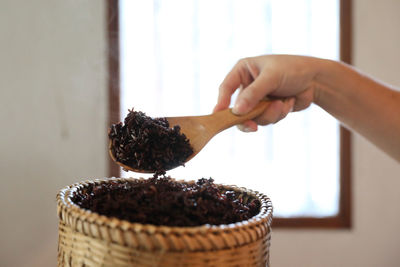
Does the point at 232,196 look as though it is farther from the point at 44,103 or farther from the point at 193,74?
the point at 44,103

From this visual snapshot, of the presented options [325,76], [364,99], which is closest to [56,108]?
[325,76]

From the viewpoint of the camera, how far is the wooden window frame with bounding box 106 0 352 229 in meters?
2.64

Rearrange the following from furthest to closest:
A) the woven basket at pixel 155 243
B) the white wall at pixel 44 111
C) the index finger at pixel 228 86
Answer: the white wall at pixel 44 111 → the index finger at pixel 228 86 → the woven basket at pixel 155 243

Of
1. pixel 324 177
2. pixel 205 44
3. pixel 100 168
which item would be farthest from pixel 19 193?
pixel 324 177

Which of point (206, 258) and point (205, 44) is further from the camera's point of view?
point (205, 44)

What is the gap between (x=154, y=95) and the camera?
270 cm

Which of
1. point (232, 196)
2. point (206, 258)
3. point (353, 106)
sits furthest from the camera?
point (353, 106)

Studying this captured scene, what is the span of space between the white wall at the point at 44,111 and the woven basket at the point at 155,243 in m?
2.01

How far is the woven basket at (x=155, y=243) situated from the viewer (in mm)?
686

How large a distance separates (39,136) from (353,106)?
88.0 inches

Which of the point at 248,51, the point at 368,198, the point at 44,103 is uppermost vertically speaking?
the point at 248,51

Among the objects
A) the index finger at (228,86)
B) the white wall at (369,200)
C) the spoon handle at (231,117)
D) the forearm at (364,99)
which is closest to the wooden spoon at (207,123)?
the spoon handle at (231,117)

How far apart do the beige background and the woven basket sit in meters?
2.01

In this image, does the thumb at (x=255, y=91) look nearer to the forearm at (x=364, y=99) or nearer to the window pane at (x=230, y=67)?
the forearm at (x=364, y=99)
